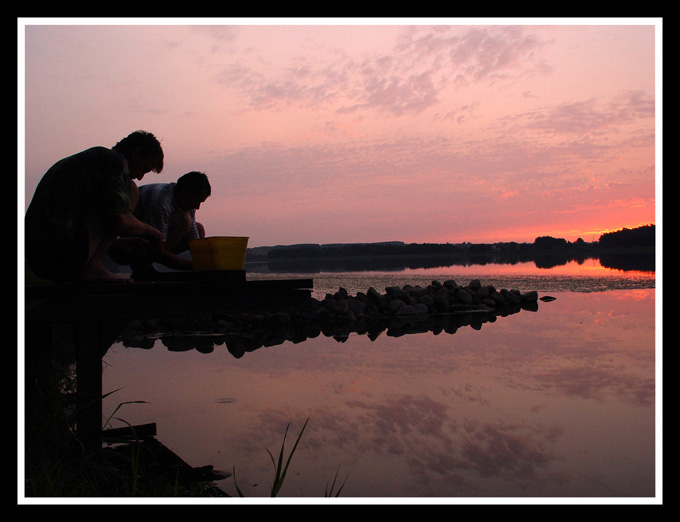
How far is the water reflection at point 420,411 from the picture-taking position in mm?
2363

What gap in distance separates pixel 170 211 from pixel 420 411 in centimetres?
186

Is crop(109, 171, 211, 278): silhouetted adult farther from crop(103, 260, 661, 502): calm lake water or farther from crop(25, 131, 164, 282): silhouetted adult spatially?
crop(103, 260, 661, 502): calm lake water

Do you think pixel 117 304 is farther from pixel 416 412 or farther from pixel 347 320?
pixel 347 320

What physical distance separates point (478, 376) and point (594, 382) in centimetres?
83

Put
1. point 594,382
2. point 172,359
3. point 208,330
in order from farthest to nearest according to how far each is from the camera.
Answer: point 208,330
point 172,359
point 594,382

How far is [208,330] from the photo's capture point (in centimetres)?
718

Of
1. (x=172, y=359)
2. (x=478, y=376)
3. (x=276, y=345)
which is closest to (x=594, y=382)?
(x=478, y=376)

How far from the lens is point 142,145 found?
2289mm

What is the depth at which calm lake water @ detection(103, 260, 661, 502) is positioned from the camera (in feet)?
7.68

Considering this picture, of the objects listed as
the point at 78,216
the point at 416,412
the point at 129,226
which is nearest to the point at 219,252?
the point at 129,226

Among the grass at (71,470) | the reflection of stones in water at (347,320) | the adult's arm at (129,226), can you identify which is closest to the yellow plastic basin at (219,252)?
the adult's arm at (129,226)
